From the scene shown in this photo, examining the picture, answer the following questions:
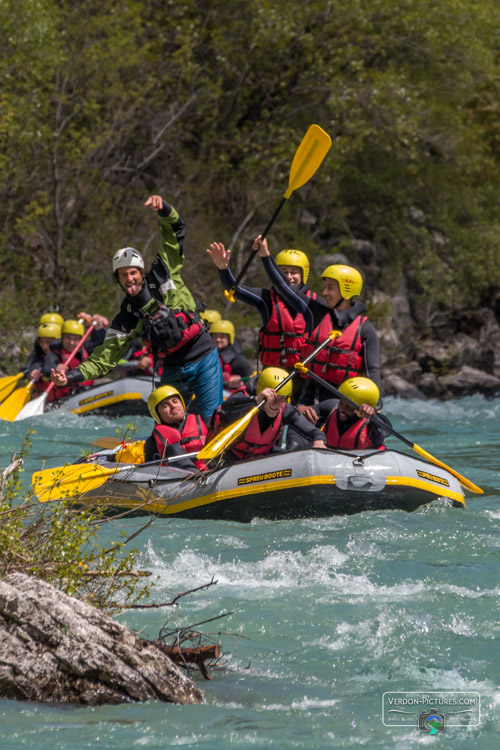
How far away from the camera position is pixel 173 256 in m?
7.07

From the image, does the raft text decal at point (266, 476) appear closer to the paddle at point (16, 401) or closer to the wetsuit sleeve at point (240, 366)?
the paddle at point (16, 401)

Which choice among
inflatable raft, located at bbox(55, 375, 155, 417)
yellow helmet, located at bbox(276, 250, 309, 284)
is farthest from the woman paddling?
inflatable raft, located at bbox(55, 375, 155, 417)

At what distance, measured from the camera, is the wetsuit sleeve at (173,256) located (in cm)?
695

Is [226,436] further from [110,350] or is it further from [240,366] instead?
[240,366]

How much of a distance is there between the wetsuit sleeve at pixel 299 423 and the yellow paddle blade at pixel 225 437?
0.37 meters

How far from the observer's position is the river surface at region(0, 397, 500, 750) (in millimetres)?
3402

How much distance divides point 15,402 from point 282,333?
480 centimetres

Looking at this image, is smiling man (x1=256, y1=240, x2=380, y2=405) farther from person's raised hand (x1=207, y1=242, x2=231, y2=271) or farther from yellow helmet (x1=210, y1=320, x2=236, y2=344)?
yellow helmet (x1=210, y1=320, x2=236, y2=344)

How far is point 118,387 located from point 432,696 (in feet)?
29.2

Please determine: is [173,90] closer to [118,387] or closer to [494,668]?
[118,387]

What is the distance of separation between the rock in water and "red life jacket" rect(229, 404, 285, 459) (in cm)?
360

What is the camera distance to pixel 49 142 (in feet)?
53.5

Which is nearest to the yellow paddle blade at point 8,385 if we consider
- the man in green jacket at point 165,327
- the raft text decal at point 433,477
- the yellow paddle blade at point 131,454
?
the yellow paddle blade at point 131,454

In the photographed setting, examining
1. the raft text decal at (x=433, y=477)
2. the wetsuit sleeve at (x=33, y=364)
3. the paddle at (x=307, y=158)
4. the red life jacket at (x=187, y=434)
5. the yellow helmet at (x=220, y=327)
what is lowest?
the raft text decal at (x=433, y=477)
